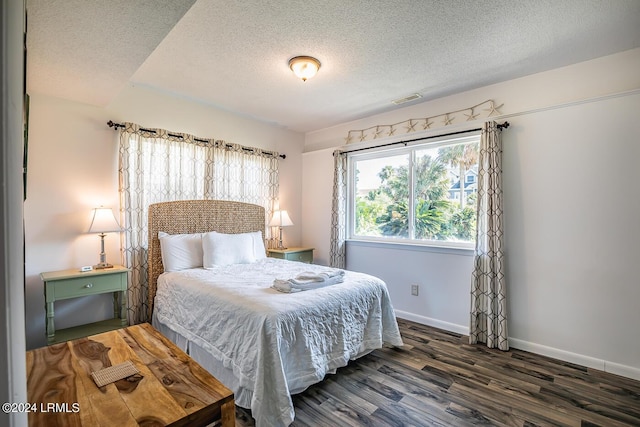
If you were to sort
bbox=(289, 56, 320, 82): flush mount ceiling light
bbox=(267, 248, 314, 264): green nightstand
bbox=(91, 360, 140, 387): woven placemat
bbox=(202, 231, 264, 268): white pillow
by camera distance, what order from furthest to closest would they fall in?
bbox=(267, 248, 314, 264): green nightstand, bbox=(202, 231, 264, 268): white pillow, bbox=(289, 56, 320, 82): flush mount ceiling light, bbox=(91, 360, 140, 387): woven placemat

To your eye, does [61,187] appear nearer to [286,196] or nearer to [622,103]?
[286,196]

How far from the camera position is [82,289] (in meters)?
2.48

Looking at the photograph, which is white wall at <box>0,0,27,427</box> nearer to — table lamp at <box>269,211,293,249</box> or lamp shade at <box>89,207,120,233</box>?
lamp shade at <box>89,207,120,233</box>

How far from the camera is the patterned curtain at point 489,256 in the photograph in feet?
9.27

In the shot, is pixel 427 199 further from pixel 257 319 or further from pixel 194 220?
pixel 194 220

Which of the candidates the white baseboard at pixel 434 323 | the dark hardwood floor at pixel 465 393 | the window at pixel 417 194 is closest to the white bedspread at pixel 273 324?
the dark hardwood floor at pixel 465 393

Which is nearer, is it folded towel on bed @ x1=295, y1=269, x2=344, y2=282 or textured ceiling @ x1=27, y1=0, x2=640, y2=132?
textured ceiling @ x1=27, y1=0, x2=640, y2=132

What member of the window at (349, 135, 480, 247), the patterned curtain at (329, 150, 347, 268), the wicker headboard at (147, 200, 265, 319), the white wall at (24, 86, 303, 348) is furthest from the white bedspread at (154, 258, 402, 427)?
the patterned curtain at (329, 150, 347, 268)

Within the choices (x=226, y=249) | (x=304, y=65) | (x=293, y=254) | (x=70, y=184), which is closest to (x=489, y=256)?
(x=293, y=254)

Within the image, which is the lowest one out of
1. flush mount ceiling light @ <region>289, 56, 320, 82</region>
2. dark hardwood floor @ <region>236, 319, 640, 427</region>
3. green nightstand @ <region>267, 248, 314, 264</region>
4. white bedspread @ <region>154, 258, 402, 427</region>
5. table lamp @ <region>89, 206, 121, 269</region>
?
dark hardwood floor @ <region>236, 319, 640, 427</region>

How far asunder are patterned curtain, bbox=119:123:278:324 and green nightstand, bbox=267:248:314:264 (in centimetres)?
81

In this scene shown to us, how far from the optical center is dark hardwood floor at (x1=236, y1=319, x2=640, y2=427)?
1.86m

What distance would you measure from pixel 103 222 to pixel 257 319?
1.91 meters

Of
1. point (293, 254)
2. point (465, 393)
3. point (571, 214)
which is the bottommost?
point (465, 393)
